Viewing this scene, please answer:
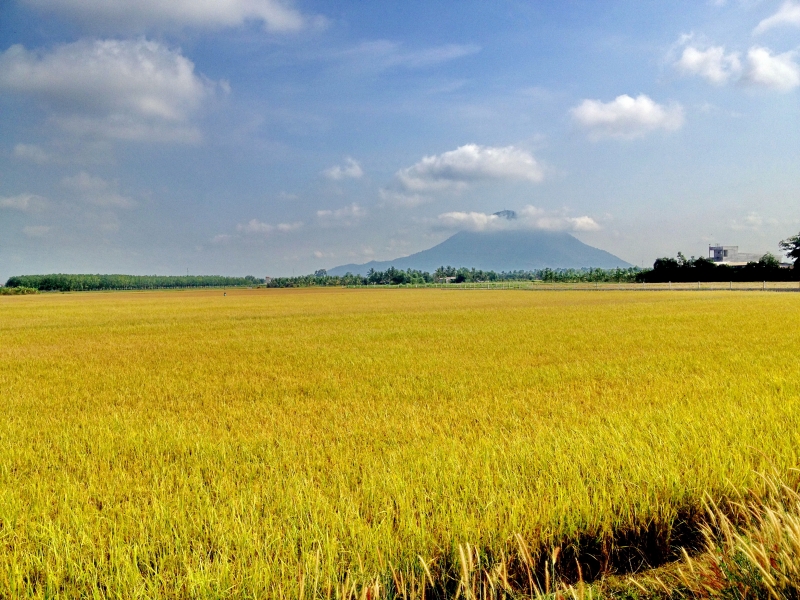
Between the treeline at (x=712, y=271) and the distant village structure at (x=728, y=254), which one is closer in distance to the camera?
the treeline at (x=712, y=271)

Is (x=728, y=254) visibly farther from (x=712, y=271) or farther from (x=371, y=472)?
(x=371, y=472)

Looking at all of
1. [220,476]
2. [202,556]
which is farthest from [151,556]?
[220,476]

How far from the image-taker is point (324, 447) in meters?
5.82

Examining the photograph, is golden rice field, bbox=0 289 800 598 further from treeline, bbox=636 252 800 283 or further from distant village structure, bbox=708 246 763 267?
distant village structure, bbox=708 246 763 267

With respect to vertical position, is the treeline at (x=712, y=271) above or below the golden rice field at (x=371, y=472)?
above

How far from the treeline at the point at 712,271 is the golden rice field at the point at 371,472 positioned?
96.0 meters

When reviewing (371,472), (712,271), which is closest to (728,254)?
(712,271)

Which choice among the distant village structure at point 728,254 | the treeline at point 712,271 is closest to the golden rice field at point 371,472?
the treeline at point 712,271

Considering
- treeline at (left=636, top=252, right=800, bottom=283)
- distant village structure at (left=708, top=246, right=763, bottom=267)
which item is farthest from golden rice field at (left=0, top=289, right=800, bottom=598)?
distant village structure at (left=708, top=246, right=763, bottom=267)

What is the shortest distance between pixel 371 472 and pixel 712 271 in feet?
378

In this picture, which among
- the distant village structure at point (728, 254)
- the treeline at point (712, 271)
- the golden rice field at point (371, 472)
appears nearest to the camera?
the golden rice field at point (371, 472)

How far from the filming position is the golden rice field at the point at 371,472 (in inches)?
126

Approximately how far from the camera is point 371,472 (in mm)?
4652

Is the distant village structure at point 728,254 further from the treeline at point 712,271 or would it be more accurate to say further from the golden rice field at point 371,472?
the golden rice field at point 371,472
